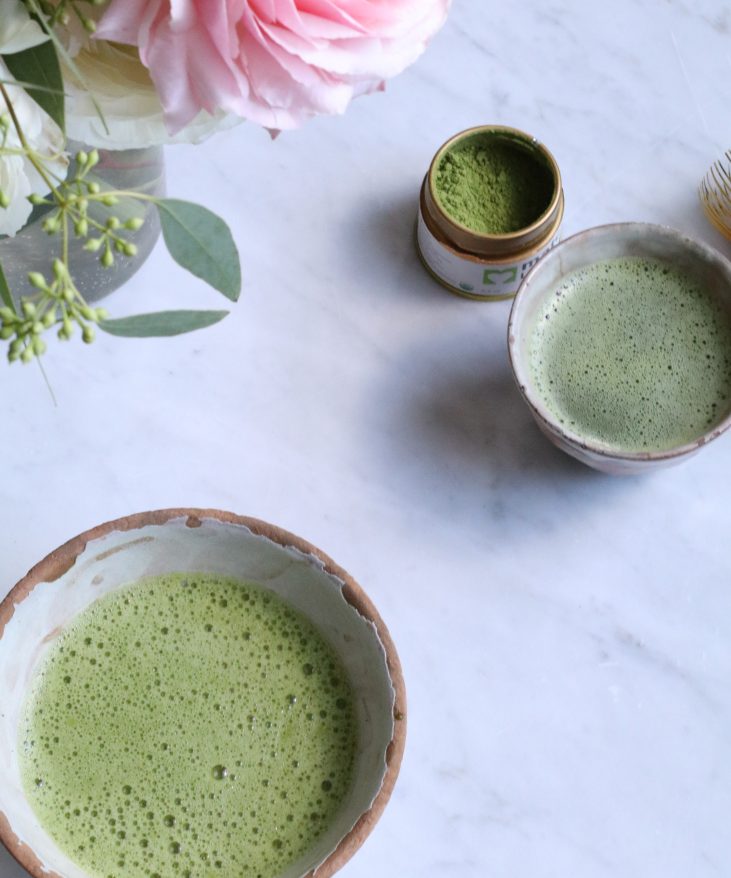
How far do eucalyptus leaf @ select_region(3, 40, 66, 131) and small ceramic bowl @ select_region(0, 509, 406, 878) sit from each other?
1.01 ft

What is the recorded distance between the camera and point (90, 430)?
38.4 inches

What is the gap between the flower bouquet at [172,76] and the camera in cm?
57

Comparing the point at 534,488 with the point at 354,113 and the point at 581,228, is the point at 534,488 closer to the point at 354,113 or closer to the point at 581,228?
the point at 581,228

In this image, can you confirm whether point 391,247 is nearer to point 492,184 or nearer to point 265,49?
point 492,184

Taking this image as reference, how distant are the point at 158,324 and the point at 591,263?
48cm

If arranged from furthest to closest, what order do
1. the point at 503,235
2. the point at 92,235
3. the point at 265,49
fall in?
the point at 503,235, the point at 92,235, the point at 265,49

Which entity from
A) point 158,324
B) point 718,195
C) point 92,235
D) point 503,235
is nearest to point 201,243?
point 158,324

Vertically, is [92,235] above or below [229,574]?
above

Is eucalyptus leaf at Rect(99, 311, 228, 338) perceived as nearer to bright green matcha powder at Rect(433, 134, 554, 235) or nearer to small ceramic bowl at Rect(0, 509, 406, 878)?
small ceramic bowl at Rect(0, 509, 406, 878)

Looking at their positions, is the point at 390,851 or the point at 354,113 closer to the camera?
the point at 390,851

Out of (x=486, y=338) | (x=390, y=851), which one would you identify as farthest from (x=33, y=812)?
(x=486, y=338)

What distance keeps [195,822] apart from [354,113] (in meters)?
0.58

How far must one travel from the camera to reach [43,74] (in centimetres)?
61

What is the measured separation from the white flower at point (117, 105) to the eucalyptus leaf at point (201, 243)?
0.19ft
